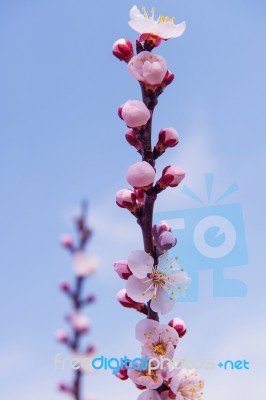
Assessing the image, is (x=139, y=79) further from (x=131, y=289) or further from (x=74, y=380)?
(x=74, y=380)

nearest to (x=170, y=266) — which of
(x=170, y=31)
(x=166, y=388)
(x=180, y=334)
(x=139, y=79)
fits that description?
(x=180, y=334)

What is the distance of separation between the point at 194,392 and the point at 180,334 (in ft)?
0.64

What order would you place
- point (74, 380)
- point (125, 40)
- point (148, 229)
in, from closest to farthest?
point (148, 229), point (125, 40), point (74, 380)

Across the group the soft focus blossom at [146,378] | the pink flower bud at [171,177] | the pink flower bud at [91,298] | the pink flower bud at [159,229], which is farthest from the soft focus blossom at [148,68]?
the pink flower bud at [91,298]

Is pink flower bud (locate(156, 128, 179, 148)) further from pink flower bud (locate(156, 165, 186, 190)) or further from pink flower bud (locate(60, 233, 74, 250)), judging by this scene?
pink flower bud (locate(60, 233, 74, 250))

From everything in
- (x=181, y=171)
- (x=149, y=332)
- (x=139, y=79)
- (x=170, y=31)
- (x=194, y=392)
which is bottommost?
(x=194, y=392)

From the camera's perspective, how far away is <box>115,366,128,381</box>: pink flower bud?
151 centimetres

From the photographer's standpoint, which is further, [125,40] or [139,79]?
[125,40]

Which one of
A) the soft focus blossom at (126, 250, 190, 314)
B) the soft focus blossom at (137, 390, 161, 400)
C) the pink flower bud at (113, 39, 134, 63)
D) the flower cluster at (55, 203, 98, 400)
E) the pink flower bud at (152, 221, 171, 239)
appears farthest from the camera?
the flower cluster at (55, 203, 98, 400)

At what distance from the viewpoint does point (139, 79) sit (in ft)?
5.34

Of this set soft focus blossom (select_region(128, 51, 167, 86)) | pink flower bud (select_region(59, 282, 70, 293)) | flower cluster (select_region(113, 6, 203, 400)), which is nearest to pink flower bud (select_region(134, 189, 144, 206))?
flower cluster (select_region(113, 6, 203, 400))

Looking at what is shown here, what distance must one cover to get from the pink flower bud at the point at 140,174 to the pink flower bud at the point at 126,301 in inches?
14.0

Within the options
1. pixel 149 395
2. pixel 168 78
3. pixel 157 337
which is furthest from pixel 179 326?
pixel 168 78

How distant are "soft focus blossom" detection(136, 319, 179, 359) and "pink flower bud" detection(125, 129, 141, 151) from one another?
58cm
